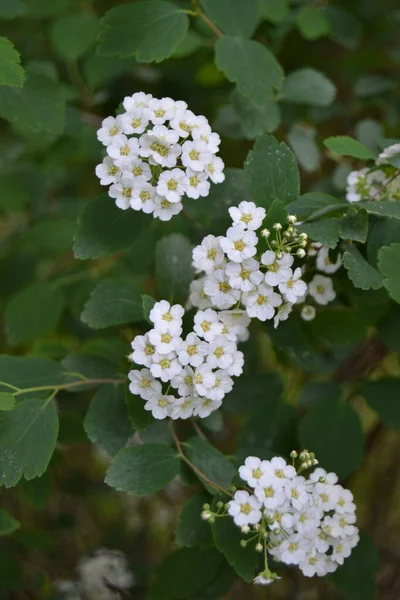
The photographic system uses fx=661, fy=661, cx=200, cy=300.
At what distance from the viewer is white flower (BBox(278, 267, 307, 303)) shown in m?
1.19

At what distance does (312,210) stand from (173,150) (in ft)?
1.05

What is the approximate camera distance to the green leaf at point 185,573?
1.56 metres

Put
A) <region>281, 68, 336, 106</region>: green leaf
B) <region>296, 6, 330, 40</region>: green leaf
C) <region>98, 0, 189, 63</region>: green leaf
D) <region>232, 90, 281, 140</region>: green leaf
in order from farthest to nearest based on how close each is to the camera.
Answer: <region>296, 6, 330, 40</region>: green leaf
<region>281, 68, 336, 106</region>: green leaf
<region>232, 90, 281, 140</region>: green leaf
<region>98, 0, 189, 63</region>: green leaf

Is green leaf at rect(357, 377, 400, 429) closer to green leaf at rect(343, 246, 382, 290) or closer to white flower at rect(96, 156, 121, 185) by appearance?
green leaf at rect(343, 246, 382, 290)

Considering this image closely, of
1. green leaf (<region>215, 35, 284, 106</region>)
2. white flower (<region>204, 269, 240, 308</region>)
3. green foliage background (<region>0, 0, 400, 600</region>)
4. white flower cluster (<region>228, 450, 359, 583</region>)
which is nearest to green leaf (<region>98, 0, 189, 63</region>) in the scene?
green foliage background (<region>0, 0, 400, 600</region>)

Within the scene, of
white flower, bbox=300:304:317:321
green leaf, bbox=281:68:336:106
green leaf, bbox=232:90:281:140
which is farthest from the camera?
green leaf, bbox=281:68:336:106

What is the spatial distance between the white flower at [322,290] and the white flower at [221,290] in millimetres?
251

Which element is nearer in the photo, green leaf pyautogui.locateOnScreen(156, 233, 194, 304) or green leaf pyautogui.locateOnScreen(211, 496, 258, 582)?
green leaf pyautogui.locateOnScreen(211, 496, 258, 582)

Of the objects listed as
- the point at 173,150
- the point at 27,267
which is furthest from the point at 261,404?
the point at 27,267

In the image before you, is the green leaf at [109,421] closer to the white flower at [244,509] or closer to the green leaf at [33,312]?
the white flower at [244,509]

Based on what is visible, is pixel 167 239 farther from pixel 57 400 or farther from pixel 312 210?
pixel 57 400

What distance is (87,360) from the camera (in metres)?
1.51

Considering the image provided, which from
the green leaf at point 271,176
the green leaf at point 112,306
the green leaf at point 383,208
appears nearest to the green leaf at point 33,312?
the green leaf at point 112,306

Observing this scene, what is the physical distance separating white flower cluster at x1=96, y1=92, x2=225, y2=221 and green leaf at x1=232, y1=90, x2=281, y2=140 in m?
0.45
